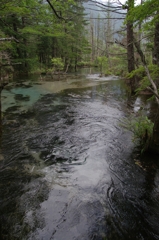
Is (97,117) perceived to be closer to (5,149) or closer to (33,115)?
(33,115)

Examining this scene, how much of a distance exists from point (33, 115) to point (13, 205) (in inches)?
213

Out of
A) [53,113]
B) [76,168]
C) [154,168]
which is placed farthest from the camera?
[53,113]

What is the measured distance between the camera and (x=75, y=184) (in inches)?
140

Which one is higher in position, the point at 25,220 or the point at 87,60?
the point at 87,60

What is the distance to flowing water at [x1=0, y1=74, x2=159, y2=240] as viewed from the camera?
257 centimetres

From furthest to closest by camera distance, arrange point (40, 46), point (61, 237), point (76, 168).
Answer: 1. point (40, 46)
2. point (76, 168)
3. point (61, 237)

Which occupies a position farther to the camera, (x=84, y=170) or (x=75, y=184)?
(x=84, y=170)

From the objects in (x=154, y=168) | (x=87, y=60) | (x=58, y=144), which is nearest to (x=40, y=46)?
(x=87, y=60)

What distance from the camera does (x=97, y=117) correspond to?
7.66 m

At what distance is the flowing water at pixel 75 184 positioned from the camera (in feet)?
8.43

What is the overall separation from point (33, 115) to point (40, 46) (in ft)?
74.4

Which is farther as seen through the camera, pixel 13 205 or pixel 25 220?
pixel 13 205

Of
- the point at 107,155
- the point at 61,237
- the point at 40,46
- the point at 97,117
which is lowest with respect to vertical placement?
the point at 61,237

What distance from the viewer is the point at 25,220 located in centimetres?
268
